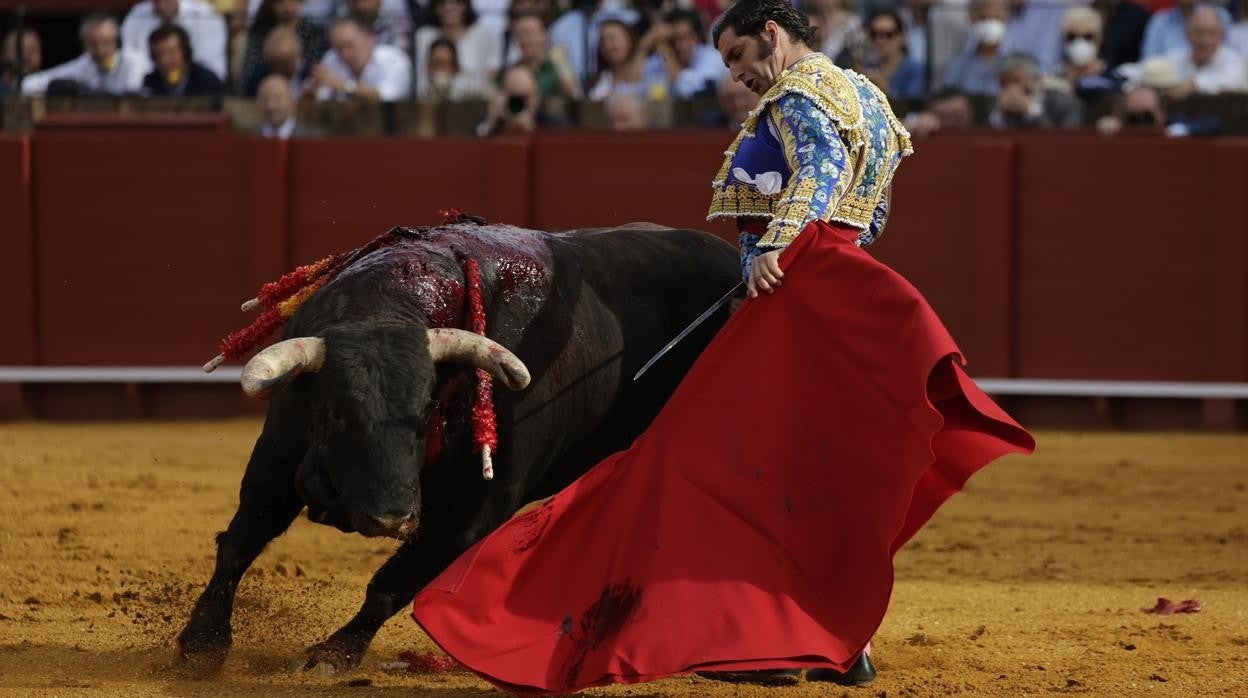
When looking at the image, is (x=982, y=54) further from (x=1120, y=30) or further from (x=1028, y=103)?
(x=1120, y=30)

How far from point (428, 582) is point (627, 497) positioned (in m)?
0.43

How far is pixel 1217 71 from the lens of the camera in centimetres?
787

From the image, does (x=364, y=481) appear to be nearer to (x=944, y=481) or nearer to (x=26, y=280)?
(x=944, y=481)

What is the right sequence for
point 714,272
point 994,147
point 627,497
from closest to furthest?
point 627,497, point 714,272, point 994,147

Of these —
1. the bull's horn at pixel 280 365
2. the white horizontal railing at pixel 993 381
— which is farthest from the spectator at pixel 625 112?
the bull's horn at pixel 280 365

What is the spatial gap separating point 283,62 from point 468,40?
844 mm

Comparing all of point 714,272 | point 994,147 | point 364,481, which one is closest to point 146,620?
point 364,481

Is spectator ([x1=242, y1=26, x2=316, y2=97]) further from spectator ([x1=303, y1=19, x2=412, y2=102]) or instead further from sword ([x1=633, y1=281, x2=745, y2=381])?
sword ([x1=633, y1=281, x2=745, y2=381])

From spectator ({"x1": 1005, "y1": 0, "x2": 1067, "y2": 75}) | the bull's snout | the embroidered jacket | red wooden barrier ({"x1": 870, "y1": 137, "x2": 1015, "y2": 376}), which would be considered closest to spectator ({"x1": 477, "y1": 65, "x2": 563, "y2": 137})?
red wooden barrier ({"x1": 870, "y1": 137, "x2": 1015, "y2": 376})

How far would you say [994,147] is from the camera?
24.9 feet

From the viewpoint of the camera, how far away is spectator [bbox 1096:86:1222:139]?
25.0ft

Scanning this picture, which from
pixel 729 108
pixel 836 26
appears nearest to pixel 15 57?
pixel 729 108

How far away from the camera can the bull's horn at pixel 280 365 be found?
10.2 feet

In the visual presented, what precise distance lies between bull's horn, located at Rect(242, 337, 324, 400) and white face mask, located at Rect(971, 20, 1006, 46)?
5315 mm
